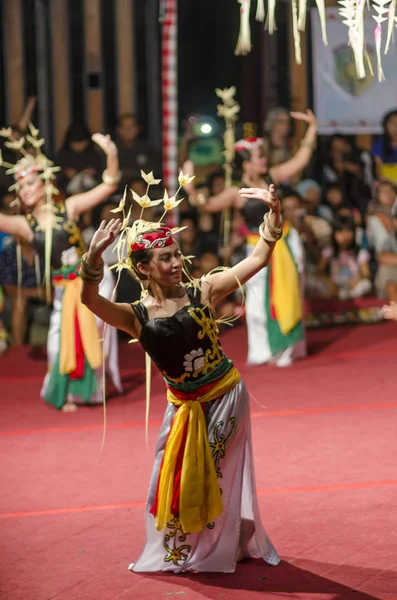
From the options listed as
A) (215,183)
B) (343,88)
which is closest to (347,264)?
(215,183)

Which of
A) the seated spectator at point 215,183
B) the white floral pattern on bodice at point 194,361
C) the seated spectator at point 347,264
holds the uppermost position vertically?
the white floral pattern on bodice at point 194,361

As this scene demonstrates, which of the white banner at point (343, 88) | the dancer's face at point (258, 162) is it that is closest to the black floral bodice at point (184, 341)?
the dancer's face at point (258, 162)

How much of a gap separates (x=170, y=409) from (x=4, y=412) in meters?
2.85

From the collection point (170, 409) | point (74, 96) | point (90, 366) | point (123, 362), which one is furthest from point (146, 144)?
point (170, 409)

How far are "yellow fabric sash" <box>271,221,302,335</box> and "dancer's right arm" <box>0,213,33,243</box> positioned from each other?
69.6 inches

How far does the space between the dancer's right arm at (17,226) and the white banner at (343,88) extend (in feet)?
12.1

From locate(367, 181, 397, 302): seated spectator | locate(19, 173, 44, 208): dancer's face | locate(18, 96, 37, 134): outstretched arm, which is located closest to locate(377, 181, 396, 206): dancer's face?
locate(367, 181, 397, 302): seated spectator

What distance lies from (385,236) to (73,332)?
3.59 m

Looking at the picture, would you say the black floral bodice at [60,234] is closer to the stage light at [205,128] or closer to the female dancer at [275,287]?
the female dancer at [275,287]

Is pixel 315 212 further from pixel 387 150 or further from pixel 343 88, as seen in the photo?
pixel 343 88

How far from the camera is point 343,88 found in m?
9.41

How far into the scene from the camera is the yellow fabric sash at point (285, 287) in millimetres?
7383

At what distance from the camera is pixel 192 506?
12.2 feet

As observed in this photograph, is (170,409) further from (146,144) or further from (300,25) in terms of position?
(146,144)
